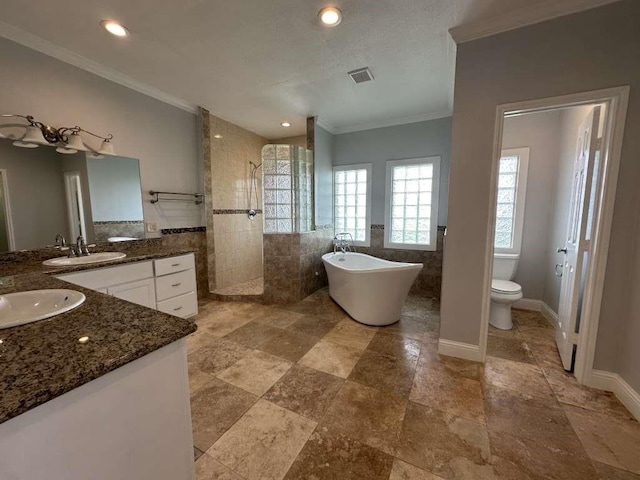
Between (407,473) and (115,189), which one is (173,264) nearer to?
(115,189)

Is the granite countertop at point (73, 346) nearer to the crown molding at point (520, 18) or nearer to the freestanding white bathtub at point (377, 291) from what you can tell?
the freestanding white bathtub at point (377, 291)

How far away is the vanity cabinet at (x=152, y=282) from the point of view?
1996 mm

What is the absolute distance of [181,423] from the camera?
0.88m

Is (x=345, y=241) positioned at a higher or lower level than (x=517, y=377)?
higher

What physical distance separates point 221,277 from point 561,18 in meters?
4.19

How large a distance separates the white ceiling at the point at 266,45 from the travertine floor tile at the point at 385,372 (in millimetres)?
2579

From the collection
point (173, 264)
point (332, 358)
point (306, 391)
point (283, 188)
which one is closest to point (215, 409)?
point (306, 391)

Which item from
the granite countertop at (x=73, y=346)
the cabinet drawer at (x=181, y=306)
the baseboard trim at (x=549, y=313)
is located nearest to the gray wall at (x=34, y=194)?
the cabinet drawer at (x=181, y=306)

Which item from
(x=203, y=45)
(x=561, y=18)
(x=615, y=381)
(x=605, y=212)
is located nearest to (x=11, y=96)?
(x=203, y=45)

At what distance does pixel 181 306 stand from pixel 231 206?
1766mm

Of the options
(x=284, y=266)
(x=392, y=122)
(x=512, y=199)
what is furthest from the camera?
(x=392, y=122)

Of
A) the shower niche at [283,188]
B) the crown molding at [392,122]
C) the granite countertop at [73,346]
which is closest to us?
the granite countertop at [73,346]

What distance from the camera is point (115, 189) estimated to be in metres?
2.61

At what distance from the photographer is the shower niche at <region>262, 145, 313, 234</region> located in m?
3.42
